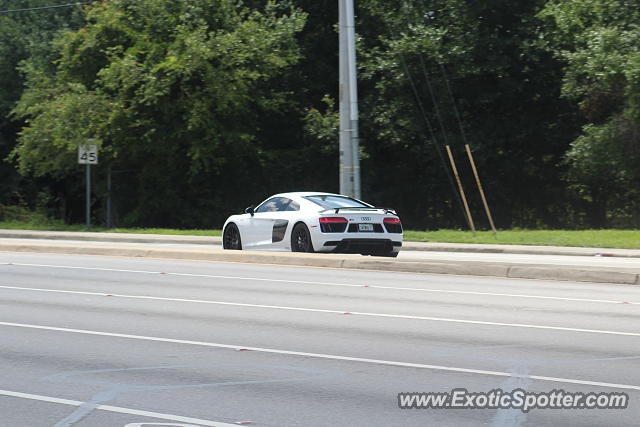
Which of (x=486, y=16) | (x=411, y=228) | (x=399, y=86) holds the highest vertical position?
(x=486, y=16)

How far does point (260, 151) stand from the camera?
37.7 meters

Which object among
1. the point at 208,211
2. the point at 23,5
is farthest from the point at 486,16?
the point at 23,5

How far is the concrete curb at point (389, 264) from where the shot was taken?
15.2m

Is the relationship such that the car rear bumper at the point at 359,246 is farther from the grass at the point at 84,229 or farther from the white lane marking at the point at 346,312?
the grass at the point at 84,229

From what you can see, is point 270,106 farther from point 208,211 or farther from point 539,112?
point 539,112

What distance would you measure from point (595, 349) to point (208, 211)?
97.7 ft

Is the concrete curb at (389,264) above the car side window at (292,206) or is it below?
below

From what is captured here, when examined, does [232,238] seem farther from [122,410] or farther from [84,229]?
[84,229]

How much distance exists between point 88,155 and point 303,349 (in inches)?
1013

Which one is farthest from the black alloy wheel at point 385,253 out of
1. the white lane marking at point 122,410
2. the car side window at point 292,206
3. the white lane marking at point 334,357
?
the white lane marking at point 122,410

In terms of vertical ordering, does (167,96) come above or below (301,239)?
above

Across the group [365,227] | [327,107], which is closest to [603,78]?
[327,107]

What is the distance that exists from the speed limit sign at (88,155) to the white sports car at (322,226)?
587 inches

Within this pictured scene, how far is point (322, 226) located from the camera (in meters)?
18.0
